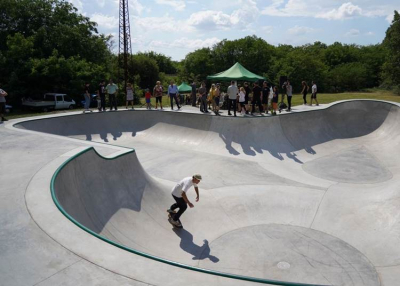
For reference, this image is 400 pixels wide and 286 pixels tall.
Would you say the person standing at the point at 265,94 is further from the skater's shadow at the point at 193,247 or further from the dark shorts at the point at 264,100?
the skater's shadow at the point at 193,247

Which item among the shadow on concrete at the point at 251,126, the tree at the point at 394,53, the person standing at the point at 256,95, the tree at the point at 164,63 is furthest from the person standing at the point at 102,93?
the tree at the point at 164,63

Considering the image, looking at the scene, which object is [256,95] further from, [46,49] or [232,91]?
[46,49]

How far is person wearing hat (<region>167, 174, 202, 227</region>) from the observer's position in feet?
21.2

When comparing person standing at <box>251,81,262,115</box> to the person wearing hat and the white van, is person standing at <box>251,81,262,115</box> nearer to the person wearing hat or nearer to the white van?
the person wearing hat

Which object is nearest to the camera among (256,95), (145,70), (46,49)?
(256,95)

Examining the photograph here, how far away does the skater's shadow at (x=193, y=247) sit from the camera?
6.13m

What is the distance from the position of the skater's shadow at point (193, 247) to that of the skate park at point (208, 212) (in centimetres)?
4

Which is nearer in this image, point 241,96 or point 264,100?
point 241,96

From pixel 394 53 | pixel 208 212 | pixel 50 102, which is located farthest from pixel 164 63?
pixel 208 212

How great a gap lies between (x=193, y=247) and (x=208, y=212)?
1.54 m

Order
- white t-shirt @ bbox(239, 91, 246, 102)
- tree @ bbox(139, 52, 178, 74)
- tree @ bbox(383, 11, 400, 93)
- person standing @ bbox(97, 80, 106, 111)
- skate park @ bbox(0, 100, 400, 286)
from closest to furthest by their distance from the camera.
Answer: skate park @ bbox(0, 100, 400, 286) < white t-shirt @ bbox(239, 91, 246, 102) < person standing @ bbox(97, 80, 106, 111) < tree @ bbox(383, 11, 400, 93) < tree @ bbox(139, 52, 178, 74)

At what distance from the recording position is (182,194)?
657 centimetres

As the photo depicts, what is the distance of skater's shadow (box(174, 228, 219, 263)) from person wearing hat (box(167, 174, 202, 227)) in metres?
0.22

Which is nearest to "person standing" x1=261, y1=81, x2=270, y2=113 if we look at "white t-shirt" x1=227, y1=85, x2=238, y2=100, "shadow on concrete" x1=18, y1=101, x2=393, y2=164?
"shadow on concrete" x1=18, y1=101, x2=393, y2=164
